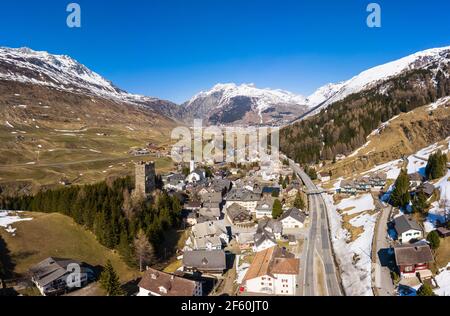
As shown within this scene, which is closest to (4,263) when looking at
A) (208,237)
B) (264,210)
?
(208,237)

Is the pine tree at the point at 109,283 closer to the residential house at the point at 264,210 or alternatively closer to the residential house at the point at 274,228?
the residential house at the point at 274,228

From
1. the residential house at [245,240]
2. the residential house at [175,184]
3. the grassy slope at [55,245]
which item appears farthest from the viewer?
the residential house at [175,184]

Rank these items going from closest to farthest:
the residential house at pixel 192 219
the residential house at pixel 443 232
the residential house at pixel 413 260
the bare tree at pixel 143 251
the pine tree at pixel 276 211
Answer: the residential house at pixel 413 260 → the residential house at pixel 443 232 → the bare tree at pixel 143 251 → the pine tree at pixel 276 211 → the residential house at pixel 192 219

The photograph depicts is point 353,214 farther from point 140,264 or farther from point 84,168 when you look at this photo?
point 84,168

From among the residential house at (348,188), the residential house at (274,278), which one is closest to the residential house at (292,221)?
the residential house at (274,278)

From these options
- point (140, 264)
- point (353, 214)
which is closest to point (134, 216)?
point (140, 264)

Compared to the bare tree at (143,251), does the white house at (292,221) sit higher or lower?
higher
